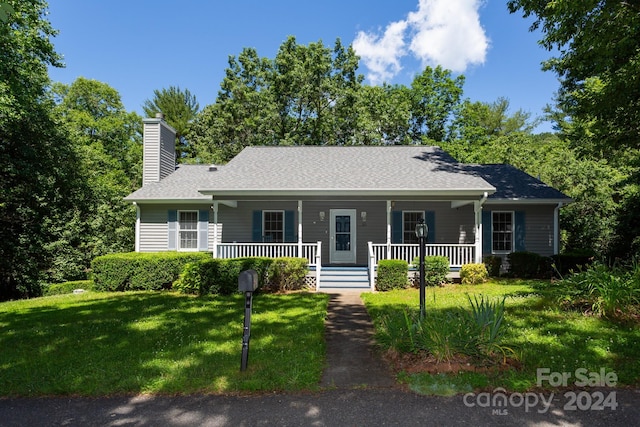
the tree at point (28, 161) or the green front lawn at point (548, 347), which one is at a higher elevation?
the tree at point (28, 161)

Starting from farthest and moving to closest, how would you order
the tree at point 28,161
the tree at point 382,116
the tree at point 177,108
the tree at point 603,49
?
the tree at point 177,108 → the tree at point 382,116 → the tree at point 28,161 → the tree at point 603,49

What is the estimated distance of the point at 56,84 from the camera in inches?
1188

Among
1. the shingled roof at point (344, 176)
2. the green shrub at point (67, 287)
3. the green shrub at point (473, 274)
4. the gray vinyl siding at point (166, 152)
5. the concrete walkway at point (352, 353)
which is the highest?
the gray vinyl siding at point (166, 152)

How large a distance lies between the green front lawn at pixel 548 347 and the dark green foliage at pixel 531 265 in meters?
4.52

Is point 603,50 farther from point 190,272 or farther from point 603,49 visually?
point 190,272

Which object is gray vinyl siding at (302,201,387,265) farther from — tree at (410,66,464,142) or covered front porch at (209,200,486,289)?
tree at (410,66,464,142)

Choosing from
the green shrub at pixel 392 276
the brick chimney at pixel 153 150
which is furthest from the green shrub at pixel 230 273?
the brick chimney at pixel 153 150

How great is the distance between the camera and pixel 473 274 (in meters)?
10.9

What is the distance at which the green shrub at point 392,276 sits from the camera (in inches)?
412

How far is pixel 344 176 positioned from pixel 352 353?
8452mm

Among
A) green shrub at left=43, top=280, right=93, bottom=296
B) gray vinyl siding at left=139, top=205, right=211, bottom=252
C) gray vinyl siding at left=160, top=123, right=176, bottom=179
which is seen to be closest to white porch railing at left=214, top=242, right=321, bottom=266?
gray vinyl siding at left=139, top=205, right=211, bottom=252

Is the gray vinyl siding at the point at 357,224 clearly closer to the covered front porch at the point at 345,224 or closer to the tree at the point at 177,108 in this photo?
the covered front porch at the point at 345,224

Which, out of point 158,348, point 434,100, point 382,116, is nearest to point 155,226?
point 158,348

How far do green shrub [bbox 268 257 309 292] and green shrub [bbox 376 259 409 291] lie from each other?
8.12ft
